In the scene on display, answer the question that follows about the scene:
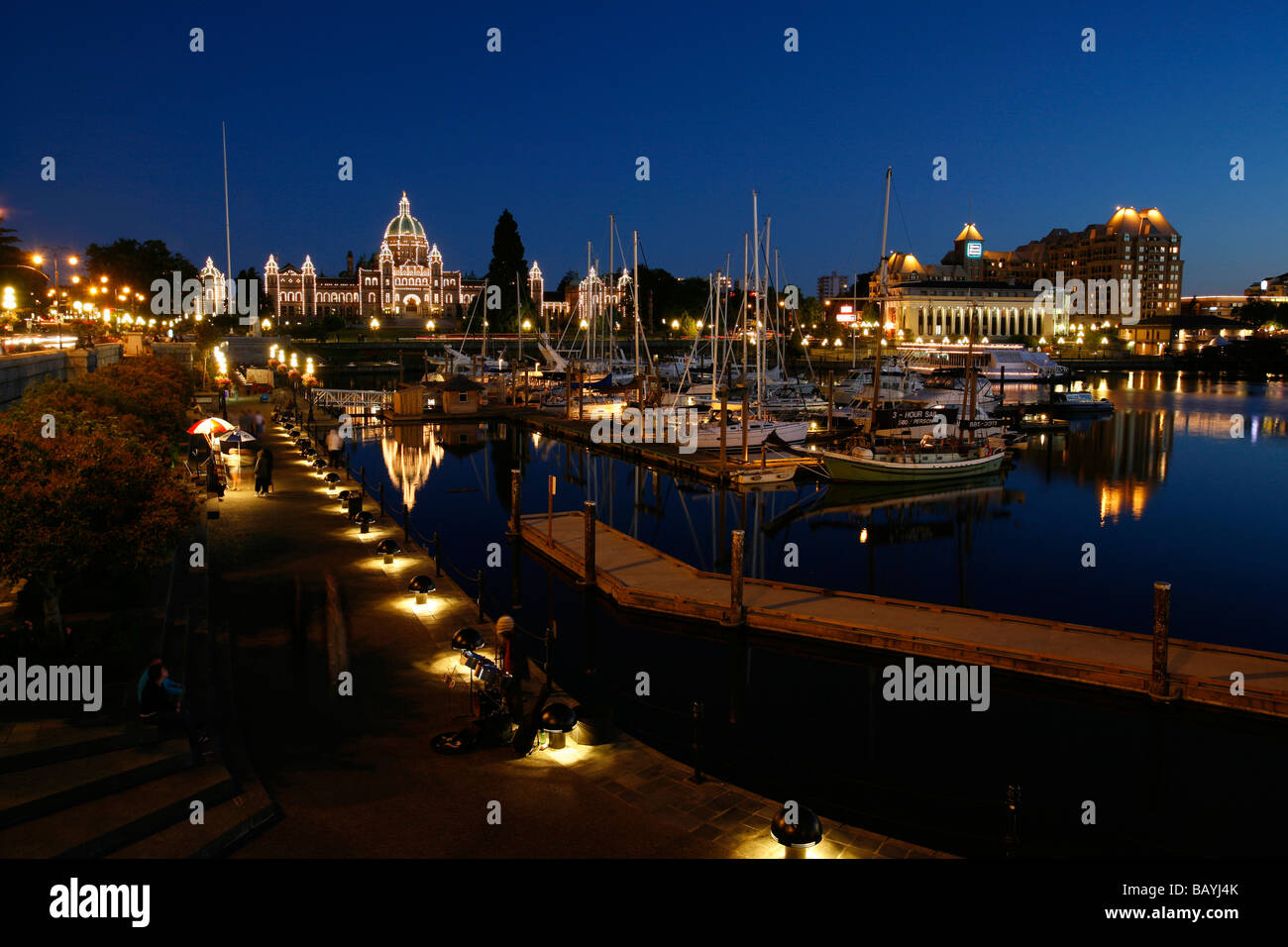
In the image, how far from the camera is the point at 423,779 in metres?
11.3

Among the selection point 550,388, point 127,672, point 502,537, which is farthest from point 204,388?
point 127,672

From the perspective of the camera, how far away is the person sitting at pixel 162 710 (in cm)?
1107

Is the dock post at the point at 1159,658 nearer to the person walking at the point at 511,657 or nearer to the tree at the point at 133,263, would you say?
the person walking at the point at 511,657

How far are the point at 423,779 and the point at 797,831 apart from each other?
4.67 metres

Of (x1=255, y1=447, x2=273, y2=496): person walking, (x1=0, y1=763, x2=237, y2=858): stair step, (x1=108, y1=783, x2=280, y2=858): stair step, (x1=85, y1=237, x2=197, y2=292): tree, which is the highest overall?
(x1=85, y1=237, x2=197, y2=292): tree

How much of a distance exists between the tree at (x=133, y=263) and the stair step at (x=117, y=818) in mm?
96630

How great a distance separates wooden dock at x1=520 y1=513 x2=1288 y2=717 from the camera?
17375mm

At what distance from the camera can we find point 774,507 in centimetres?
3966

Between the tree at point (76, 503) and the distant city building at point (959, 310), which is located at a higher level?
the distant city building at point (959, 310)

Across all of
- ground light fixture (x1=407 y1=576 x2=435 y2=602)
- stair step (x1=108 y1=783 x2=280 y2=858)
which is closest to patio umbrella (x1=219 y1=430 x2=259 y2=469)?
ground light fixture (x1=407 y1=576 x2=435 y2=602)

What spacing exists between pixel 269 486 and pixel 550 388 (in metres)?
46.6

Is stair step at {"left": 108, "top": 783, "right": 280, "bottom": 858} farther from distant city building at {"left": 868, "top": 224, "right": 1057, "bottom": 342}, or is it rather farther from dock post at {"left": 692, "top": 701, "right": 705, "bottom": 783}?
distant city building at {"left": 868, "top": 224, "right": 1057, "bottom": 342}

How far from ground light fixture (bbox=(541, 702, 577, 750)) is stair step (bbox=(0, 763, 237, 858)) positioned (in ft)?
12.9

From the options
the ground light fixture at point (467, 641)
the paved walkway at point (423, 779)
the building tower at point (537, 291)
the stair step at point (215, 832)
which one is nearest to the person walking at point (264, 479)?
the paved walkway at point (423, 779)
